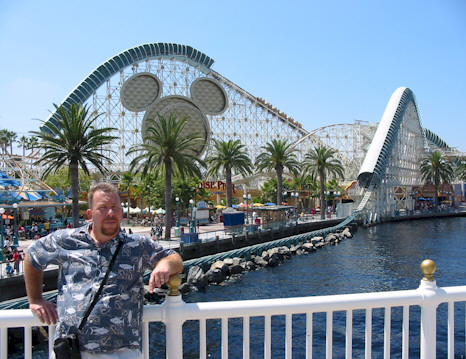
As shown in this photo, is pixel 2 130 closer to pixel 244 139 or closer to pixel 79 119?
pixel 244 139

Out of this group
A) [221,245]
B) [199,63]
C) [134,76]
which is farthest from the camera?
[199,63]

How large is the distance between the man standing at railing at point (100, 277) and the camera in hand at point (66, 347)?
0.16ft

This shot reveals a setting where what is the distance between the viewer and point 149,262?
11.4ft

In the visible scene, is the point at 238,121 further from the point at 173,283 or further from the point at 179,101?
the point at 173,283

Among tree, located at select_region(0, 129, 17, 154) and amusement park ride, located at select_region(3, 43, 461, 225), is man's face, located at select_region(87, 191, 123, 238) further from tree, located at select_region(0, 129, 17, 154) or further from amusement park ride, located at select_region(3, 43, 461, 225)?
tree, located at select_region(0, 129, 17, 154)

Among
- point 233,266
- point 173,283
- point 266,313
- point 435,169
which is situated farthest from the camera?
point 435,169

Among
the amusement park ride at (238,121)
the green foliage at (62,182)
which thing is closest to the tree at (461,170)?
the amusement park ride at (238,121)

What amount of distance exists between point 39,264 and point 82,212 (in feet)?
171

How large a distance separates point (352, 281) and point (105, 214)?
23.8 meters

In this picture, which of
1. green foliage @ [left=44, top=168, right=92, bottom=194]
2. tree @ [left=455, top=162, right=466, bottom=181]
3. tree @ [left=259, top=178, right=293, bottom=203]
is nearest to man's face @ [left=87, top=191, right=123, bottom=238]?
green foliage @ [left=44, top=168, right=92, bottom=194]

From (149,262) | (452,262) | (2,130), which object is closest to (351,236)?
(452,262)

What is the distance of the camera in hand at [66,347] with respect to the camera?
312cm

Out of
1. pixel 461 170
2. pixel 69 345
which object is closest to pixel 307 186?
pixel 461 170

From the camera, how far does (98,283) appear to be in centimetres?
323
